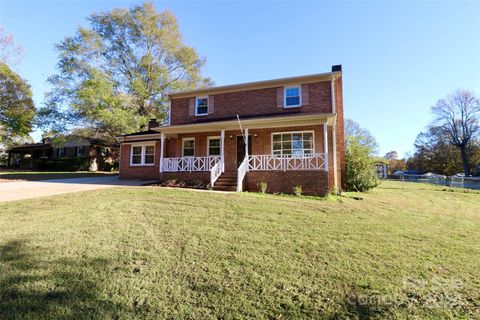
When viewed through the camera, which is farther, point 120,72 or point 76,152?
point 76,152

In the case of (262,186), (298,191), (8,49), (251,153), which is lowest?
(298,191)

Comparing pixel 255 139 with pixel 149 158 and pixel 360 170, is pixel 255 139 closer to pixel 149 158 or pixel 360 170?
pixel 360 170

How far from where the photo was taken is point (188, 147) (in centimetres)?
1566

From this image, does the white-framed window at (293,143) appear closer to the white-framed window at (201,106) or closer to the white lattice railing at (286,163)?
the white lattice railing at (286,163)

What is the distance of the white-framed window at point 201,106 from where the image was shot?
16281 mm

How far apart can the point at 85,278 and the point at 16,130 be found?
2847 centimetres

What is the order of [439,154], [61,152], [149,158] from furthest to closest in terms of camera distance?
[439,154] → [61,152] → [149,158]

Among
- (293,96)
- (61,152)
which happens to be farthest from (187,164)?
(61,152)

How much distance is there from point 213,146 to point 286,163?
5025mm

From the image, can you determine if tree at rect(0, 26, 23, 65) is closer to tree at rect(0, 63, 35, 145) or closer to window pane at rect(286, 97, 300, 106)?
tree at rect(0, 63, 35, 145)

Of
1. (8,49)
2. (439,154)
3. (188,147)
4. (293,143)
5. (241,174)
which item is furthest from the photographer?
(439,154)

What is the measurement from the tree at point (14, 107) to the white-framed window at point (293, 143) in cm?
2448

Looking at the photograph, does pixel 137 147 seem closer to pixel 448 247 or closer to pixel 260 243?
pixel 260 243

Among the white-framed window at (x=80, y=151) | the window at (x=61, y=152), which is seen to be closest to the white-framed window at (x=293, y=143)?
the white-framed window at (x=80, y=151)
